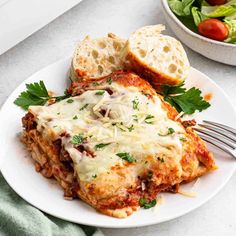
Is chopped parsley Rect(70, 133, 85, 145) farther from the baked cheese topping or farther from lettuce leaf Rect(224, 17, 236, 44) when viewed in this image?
lettuce leaf Rect(224, 17, 236, 44)

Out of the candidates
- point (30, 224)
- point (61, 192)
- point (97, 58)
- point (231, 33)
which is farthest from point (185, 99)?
point (30, 224)

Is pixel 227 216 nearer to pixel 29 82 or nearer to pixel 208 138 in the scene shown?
pixel 208 138

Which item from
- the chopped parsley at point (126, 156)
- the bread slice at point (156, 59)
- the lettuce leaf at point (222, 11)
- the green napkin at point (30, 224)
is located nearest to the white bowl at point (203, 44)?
the lettuce leaf at point (222, 11)

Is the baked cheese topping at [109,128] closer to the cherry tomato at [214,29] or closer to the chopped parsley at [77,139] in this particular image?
the chopped parsley at [77,139]

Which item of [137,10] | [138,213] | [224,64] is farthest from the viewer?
[137,10]

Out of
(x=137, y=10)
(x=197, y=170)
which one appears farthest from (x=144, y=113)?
Result: (x=137, y=10)

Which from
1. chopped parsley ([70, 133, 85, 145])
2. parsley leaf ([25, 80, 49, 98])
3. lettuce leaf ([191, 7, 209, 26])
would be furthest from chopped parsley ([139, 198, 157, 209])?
lettuce leaf ([191, 7, 209, 26])

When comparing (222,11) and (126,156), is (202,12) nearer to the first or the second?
(222,11)
